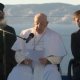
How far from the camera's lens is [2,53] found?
54.2 ft

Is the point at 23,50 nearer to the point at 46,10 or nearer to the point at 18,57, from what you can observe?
the point at 18,57

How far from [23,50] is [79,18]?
98 centimetres

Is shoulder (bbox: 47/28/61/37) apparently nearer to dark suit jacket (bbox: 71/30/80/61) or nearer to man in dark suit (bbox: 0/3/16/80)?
dark suit jacket (bbox: 71/30/80/61)

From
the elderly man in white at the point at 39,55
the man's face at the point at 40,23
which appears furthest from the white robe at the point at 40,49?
the man's face at the point at 40,23

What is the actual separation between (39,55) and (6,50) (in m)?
0.74

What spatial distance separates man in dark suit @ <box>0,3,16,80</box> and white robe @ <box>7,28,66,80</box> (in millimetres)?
246

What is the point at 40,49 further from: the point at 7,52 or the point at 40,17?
the point at 7,52

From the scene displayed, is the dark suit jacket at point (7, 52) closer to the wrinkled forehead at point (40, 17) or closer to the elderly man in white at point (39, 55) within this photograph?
the elderly man in white at point (39, 55)

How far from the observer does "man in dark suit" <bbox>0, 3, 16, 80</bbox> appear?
16.4 metres

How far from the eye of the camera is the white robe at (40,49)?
630 inches

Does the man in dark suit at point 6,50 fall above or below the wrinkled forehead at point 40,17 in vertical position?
below

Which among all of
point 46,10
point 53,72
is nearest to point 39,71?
point 53,72

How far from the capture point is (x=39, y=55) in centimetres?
1605

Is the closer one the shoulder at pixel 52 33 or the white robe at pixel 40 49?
the white robe at pixel 40 49
